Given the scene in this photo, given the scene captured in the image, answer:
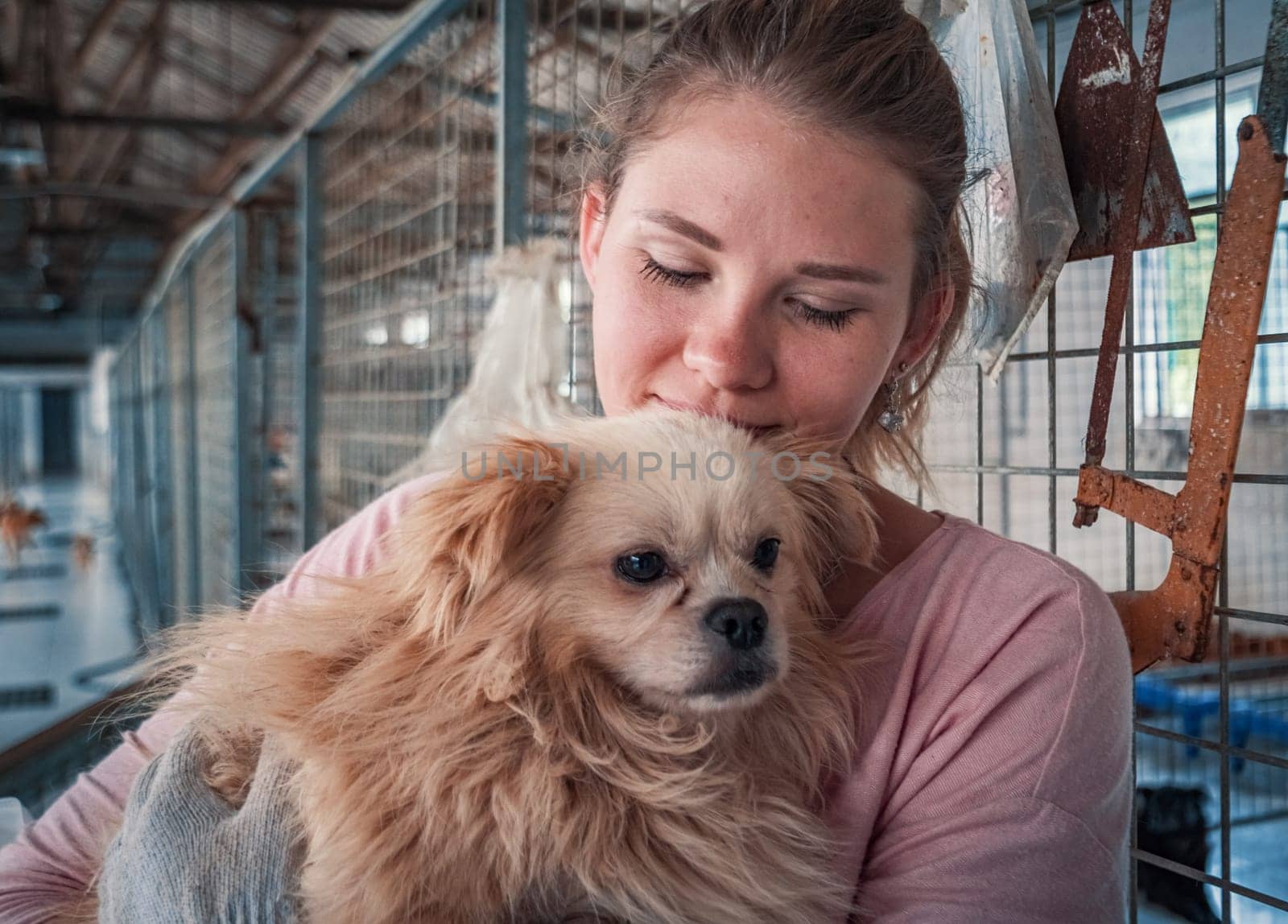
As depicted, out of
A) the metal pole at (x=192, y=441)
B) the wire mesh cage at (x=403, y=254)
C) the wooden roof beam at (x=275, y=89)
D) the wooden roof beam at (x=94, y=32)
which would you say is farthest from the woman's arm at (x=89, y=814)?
the wooden roof beam at (x=94, y=32)

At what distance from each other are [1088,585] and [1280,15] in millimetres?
620

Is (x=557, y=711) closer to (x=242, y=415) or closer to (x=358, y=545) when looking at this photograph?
(x=358, y=545)

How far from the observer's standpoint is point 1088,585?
3.23ft

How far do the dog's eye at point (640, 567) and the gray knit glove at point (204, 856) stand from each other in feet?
1.37

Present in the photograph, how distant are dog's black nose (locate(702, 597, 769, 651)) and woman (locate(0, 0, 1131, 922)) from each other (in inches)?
6.3

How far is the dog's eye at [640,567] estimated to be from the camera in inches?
40.8

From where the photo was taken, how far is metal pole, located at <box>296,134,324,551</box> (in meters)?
3.22

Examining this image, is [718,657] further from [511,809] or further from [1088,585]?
[1088,585]

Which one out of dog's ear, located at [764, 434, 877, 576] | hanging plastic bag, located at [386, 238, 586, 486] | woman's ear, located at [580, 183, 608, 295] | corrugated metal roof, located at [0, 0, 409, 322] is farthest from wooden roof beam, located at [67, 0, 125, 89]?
dog's ear, located at [764, 434, 877, 576]

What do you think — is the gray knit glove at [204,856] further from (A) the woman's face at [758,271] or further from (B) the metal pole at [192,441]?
(B) the metal pole at [192,441]

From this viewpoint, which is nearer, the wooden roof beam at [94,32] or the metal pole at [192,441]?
the metal pole at [192,441]

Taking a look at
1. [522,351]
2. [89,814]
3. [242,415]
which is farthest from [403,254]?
[89,814]

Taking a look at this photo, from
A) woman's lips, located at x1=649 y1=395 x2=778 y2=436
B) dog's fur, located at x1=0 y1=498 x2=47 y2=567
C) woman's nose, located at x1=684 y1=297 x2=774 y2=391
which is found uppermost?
woman's nose, located at x1=684 y1=297 x2=774 y2=391

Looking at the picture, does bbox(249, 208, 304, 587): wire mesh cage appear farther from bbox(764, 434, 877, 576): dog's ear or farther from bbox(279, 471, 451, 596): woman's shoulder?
bbox(764, 434, 877, 576): dog's ear
